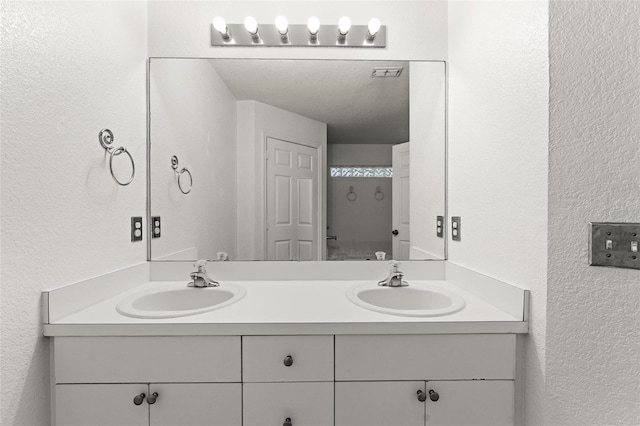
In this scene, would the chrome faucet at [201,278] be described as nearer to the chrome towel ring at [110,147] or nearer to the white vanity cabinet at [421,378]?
the chrome towel ring at [110,147]

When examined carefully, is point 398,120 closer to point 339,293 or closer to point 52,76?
point 339,293

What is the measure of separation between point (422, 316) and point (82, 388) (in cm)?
111

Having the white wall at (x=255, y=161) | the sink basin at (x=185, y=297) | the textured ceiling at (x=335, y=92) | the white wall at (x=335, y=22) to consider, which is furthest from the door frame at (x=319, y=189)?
the white wall at (x=335, y=22)

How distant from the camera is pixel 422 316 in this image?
103 cm

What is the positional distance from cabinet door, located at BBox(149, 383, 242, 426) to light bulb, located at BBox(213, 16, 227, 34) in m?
1.51

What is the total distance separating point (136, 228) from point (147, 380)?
0.71 m

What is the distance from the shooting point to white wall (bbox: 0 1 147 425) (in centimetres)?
86

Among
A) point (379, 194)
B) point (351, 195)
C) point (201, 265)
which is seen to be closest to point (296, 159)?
point (351, 195)

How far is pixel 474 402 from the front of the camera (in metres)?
1.02

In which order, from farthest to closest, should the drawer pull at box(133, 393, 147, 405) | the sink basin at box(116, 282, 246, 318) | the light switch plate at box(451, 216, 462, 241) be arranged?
the light switch plate at box(451, 216, 462, 241) < the sink basin at box(116, 282, 246, 318) < the drawer pull at box(133, 393, 147, 405)

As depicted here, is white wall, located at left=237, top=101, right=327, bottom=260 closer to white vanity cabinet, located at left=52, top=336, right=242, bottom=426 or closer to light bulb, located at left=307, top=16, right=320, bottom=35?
light bulb, located at left=307, top=16, right=320, bottom=35

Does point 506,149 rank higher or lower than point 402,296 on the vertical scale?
higher

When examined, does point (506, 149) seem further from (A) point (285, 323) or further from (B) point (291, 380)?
(B) point (291, 380)

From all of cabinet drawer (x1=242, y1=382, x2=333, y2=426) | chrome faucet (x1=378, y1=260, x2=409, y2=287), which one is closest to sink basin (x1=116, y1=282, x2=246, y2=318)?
cabinet drawer (x1=242, y1=382, x2=333, y2=426)
